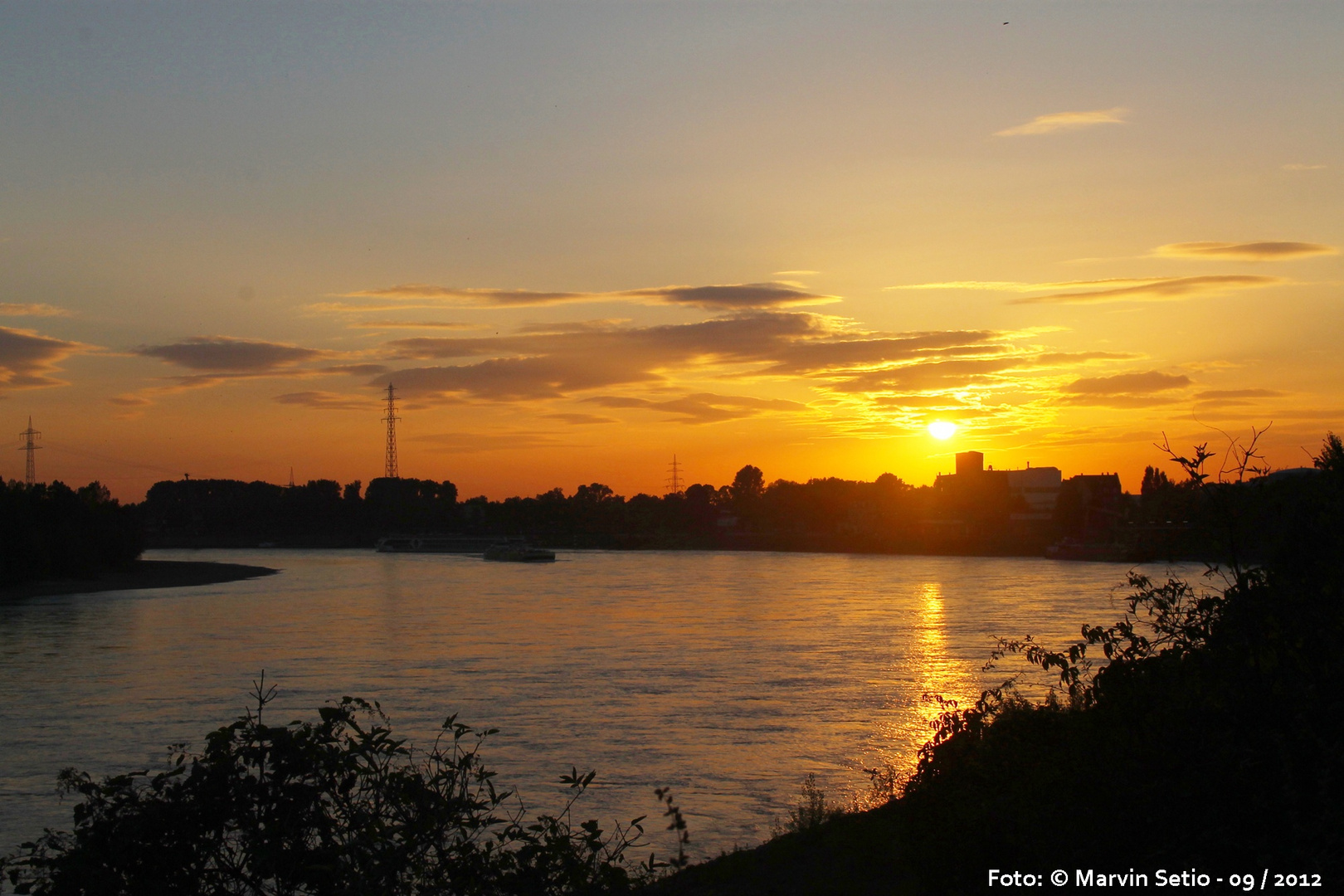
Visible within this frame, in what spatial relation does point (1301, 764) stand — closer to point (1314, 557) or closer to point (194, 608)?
point (1314, 557)

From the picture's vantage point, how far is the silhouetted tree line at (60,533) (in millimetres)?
72000

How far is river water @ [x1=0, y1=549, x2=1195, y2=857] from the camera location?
1648 cm

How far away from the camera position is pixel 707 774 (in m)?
16.2

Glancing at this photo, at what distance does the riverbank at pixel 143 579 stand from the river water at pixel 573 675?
15.8ft

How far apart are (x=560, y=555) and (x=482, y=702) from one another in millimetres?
121859

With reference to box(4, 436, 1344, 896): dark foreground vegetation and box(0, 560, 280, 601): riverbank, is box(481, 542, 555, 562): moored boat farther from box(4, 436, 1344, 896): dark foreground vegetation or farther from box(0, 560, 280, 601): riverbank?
box(4, 436, 1344, 896): dark foreground vegetation

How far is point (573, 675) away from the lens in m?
27.5

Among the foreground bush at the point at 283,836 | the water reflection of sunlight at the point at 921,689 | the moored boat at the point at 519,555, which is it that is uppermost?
the foreground bush at the point at 283,836

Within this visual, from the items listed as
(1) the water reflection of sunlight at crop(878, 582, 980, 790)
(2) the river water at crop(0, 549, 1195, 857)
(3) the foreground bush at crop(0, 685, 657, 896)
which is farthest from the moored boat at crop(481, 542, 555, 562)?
(3) the foreground bush at crop(0, 685, 657, 896)

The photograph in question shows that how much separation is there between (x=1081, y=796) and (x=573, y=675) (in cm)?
2185

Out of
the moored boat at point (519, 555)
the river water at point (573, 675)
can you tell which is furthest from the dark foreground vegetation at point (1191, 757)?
the moored boat at point (519, 555)

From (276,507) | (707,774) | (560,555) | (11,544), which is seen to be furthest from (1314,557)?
(276,507)

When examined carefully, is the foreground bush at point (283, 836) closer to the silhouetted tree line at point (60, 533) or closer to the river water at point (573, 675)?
the river water at point (573, 675)

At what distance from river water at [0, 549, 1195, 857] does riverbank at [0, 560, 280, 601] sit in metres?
4.81
